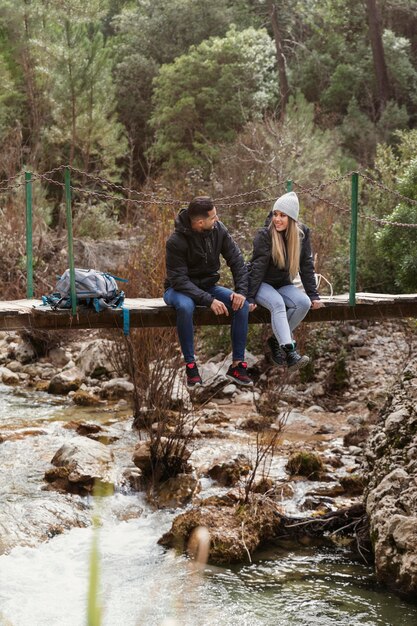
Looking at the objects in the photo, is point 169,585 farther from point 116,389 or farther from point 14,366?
point 14,366

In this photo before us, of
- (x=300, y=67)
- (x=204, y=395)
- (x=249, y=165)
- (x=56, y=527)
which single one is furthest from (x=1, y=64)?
(x=56, y=527)

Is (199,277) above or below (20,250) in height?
below

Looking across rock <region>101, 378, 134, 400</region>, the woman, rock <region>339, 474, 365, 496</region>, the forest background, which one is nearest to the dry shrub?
the forest background

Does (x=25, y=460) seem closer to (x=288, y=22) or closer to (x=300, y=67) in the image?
(x=300, y=67)

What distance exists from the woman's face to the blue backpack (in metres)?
1.06

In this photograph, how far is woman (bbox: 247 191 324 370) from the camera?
5.77 meters

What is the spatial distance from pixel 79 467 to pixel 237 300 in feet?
8.77

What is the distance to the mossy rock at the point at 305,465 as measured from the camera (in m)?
7.94

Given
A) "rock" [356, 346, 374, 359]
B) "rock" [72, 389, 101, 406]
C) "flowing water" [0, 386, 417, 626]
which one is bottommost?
"flowing water" [0, 386, 417, 626]

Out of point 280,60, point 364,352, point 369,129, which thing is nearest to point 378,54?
point 369,129

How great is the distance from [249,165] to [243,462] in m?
9.30

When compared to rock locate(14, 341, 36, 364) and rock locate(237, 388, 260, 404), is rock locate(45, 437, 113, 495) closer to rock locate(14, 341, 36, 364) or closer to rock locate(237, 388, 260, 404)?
rock locate(237, 388, 260, 404)

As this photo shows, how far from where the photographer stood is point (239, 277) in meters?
5.86

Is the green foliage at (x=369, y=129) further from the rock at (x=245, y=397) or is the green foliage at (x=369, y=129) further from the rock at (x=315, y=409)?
the rock at (x=315, y=409)
